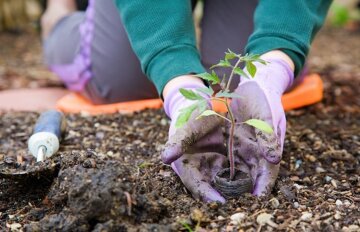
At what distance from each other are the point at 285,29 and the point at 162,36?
0.29 m

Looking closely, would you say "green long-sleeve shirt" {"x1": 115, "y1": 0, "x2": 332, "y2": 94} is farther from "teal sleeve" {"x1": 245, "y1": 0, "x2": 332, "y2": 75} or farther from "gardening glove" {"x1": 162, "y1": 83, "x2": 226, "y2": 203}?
"gardening glove" {"x1": 162, "y1": 83, "x2": 226, "y2": 203}

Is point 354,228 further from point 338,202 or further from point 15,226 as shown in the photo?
point 15,226

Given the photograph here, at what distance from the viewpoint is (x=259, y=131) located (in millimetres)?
1139

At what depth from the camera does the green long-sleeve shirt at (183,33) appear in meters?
1.34

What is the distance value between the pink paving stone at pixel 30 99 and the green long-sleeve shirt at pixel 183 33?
2.41ft

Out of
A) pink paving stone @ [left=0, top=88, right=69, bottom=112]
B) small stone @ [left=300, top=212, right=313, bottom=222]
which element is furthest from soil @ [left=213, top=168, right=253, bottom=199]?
pink paving stone @ [left=0, top=88, right=69, bottom=112]

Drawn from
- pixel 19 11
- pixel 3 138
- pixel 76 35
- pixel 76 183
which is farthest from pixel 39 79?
pixel 76 183

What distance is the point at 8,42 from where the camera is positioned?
3516mm

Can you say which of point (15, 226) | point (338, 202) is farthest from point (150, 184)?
point (338, 202)

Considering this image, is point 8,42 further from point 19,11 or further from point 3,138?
point 3,138

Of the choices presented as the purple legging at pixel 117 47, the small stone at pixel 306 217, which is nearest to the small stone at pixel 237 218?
the small stone at pixel 306 217

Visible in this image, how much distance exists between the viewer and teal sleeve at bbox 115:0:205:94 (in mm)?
1345

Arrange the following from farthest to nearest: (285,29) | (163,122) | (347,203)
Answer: (163,122) → (285,29) → (347,203)

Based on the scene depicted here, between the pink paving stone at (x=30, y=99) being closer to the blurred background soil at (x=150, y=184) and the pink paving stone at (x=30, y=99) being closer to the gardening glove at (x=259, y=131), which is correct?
the blurred background soil at (x=150, y=184)
